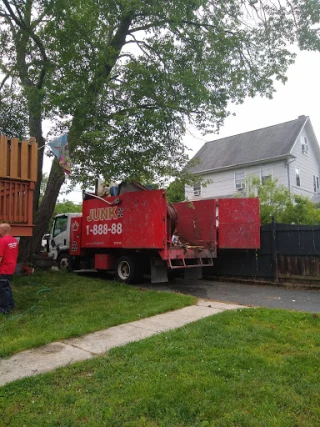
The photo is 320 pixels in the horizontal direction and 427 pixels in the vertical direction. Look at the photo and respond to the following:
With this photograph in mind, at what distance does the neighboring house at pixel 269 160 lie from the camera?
2181cm

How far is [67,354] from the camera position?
14.7 ft

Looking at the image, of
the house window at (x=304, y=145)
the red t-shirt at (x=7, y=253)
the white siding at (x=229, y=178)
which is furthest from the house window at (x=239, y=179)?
the red t-shirt at (x=7, y=253)

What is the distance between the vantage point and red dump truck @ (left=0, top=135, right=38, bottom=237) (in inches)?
281

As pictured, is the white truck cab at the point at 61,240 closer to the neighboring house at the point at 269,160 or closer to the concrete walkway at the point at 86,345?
the concrete walkway at the point at 86,345

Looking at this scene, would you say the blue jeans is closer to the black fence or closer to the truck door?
the black fence

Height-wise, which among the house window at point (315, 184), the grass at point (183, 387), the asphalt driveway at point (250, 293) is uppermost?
the house window at point (315, 184)

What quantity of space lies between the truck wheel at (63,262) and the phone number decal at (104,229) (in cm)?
231

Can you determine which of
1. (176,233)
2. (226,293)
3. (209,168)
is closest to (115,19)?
(176,233)

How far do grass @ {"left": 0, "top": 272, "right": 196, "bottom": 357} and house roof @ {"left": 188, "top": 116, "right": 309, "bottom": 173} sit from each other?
42.9 feet

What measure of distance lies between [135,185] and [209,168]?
49.1 feet

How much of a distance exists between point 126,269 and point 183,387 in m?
8.26

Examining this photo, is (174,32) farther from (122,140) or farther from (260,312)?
(260,312)

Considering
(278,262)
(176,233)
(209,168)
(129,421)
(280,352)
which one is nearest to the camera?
(129,421)

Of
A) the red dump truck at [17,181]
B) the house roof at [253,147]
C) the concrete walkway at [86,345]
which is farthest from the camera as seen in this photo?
the house roof at [253,147]
